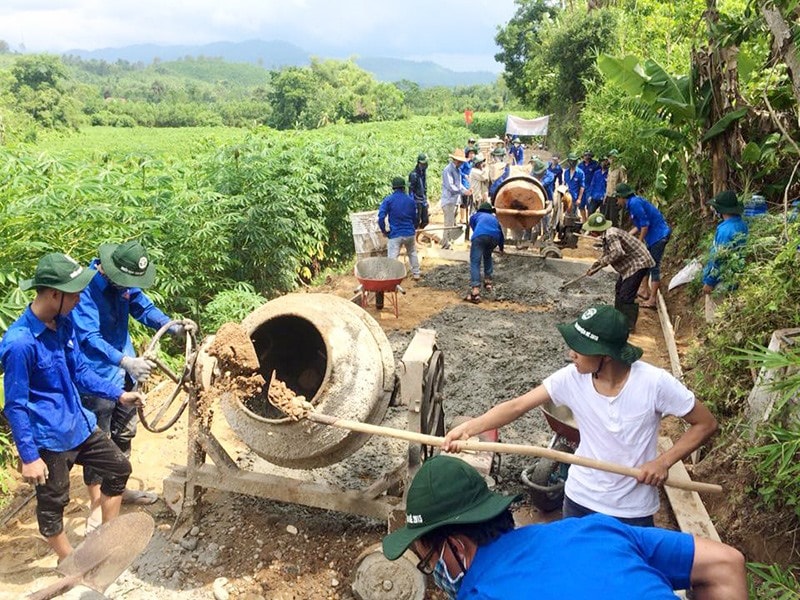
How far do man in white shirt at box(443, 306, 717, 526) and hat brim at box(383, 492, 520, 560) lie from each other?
0.99 m

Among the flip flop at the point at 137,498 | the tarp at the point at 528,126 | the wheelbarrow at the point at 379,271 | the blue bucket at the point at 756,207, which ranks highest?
the tarp at the point at 528,126

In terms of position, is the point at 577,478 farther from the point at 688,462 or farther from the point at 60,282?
the point at 60,282

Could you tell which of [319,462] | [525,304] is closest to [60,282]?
[319,462]

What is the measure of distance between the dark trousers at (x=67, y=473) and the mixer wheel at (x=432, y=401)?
182cm

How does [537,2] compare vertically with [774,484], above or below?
above

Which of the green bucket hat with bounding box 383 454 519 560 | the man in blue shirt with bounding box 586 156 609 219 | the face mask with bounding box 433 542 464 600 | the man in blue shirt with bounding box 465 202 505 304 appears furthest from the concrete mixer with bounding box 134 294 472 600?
the man in blue shirt with bounding box 586 156 609 219

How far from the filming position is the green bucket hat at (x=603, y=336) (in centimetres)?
241

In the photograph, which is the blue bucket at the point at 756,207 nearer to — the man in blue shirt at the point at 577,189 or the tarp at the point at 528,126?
the man in blue shirt at the point at 577,189

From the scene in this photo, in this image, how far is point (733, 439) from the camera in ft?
12.0

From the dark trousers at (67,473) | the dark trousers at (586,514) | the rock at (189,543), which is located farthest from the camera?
the rock at (189,543)

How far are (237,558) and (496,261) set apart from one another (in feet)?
24.8

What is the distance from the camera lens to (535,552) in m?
1.56

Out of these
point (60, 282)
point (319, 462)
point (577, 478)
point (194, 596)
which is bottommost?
point (194, 596)

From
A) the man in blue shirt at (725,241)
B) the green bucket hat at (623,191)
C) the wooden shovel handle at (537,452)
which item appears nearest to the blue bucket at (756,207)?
the man in blue shirt at (725,241)
